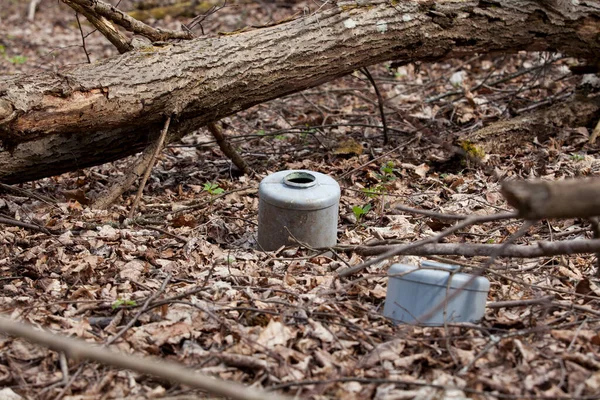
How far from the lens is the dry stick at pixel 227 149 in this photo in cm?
569

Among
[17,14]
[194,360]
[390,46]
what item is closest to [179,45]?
[390,46]

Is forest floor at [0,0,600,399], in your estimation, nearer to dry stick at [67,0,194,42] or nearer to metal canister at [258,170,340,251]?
metal canister at [258,170,340,251]

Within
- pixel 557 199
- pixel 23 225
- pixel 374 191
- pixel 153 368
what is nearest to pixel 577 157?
pixel 374 191

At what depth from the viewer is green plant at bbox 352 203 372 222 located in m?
4.83

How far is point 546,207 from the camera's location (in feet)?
7.86

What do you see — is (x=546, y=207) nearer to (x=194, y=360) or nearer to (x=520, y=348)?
(x=520, y=348)

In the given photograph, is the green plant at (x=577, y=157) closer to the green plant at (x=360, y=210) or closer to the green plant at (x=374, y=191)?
the green plant at (x=374, y=191)

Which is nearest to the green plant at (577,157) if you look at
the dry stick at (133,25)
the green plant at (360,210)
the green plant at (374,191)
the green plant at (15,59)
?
the green plant at (374,191)

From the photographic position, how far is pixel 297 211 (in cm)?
426

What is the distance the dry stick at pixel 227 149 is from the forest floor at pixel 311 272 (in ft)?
0.41

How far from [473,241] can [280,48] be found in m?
2.10

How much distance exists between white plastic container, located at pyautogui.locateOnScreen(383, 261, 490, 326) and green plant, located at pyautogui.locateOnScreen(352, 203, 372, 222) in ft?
4.91

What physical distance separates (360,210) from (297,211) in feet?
2.41

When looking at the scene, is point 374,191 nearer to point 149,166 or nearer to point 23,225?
point 149,166
